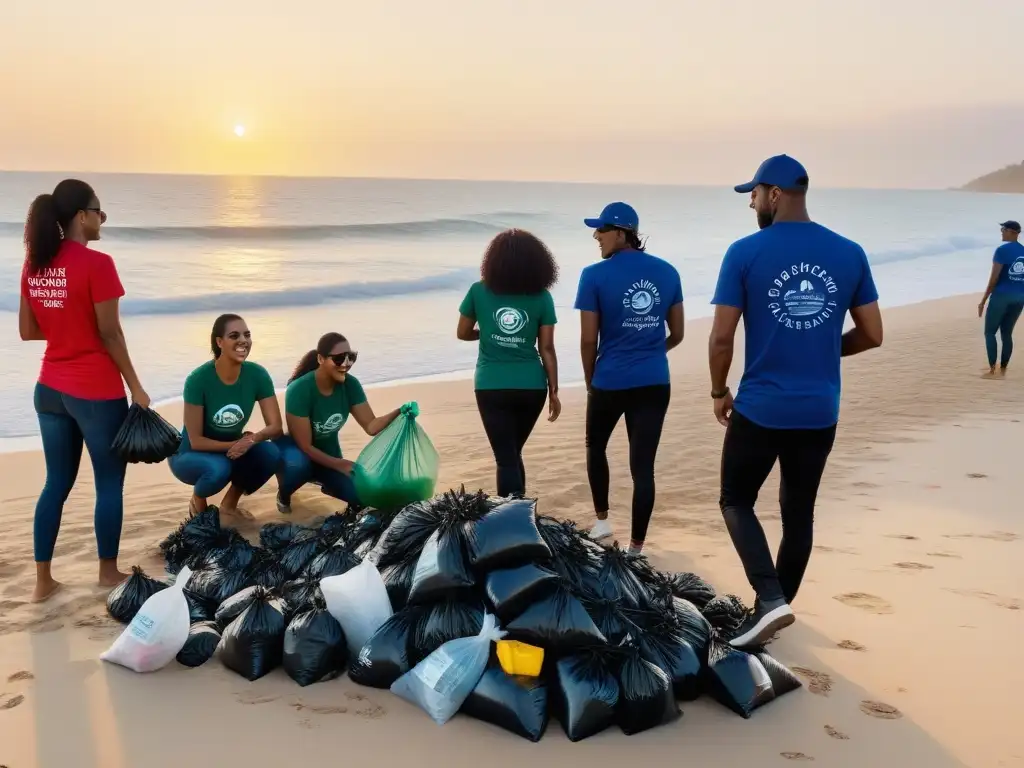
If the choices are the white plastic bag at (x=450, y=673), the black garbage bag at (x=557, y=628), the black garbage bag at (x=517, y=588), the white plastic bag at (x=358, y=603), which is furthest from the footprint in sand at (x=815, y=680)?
the white plastic bag at (x=358, y=603)

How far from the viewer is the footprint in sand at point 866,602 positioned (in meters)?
3.90

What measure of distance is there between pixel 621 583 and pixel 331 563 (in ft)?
4.00

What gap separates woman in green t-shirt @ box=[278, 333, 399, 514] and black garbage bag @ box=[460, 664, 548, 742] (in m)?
2.24

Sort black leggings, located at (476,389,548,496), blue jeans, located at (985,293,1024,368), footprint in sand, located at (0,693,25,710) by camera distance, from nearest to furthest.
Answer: footprint in sand, located at (0,693,25,710) → black leggings, located at (476,389,548,496) → blue jeans, located at (985,293,1024,368)

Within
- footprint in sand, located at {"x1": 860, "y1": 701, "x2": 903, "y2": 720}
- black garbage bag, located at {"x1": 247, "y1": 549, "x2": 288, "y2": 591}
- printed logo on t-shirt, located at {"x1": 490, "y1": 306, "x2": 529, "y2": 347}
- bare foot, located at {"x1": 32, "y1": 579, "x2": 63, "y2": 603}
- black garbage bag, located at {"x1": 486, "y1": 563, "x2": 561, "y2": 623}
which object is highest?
printed logo on t-shirt, located at {"x1": 490, "y1": 306, "x2": 529, "y2": 347}

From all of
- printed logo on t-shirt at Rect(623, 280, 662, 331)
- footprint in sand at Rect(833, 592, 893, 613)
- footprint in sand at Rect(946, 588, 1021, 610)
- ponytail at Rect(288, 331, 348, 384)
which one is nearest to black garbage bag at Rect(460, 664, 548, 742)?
footprint in sand at Rect(833, 592, 893, 613)

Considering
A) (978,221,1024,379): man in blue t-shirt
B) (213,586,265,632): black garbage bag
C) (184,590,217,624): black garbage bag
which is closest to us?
(213,586,265,632): black garbage bag

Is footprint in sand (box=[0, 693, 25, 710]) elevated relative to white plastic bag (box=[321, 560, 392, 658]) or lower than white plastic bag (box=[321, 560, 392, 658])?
lower

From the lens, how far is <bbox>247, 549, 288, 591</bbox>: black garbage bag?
381 centimetres

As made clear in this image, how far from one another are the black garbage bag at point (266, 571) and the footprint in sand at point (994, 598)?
3.09m

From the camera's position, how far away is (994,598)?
13.1 feet

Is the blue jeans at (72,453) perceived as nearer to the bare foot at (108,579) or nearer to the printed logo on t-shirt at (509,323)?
the bare foot at (108,579)

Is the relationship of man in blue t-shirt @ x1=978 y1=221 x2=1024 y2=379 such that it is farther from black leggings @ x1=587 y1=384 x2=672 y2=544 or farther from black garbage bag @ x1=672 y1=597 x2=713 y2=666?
black garbage bag @ x1=672 y1=597 x2=713 y2=666

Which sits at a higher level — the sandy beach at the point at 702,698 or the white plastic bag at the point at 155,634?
the white plastic bag at the point at 155,634
